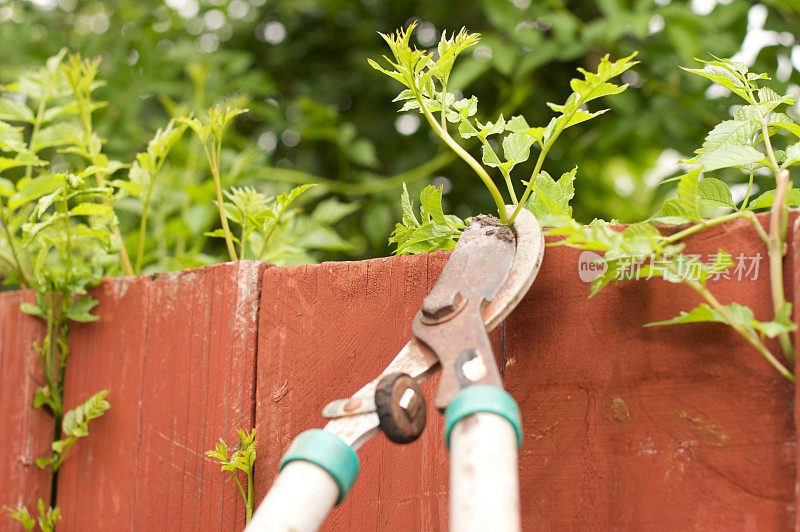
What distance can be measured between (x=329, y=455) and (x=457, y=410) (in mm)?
137

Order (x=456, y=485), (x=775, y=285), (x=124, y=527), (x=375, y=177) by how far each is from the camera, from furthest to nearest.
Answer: (x=375, y=177) → (x=124, y=527) → (x=775, y=285) → (x=456, y=485)

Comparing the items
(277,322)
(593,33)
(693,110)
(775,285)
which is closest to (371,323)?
(277,322)

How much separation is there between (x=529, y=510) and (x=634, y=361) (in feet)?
0.75

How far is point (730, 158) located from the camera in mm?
806

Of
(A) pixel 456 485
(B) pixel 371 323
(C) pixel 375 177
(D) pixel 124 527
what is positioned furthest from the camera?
(C) pixel 375 177

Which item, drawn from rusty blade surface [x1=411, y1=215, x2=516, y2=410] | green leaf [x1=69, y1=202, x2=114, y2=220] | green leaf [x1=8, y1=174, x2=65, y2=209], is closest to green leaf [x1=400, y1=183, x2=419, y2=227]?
rusty blade surface [x1=411, y1=215, x2=516, y2=410]

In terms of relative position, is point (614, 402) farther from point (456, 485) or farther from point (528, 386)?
point (456, 485)

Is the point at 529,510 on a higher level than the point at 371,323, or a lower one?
lower

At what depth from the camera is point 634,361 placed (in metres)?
0.82

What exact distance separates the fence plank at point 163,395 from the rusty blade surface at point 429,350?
38 centimetres

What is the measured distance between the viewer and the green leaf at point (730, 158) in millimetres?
794

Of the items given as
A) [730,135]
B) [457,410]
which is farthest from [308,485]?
[730,135]

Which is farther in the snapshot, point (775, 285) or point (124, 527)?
point (124, 527)

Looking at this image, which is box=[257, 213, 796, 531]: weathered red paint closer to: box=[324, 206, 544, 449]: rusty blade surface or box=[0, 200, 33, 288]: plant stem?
box=[324, 206, 544, 449]: rusty blade surface
